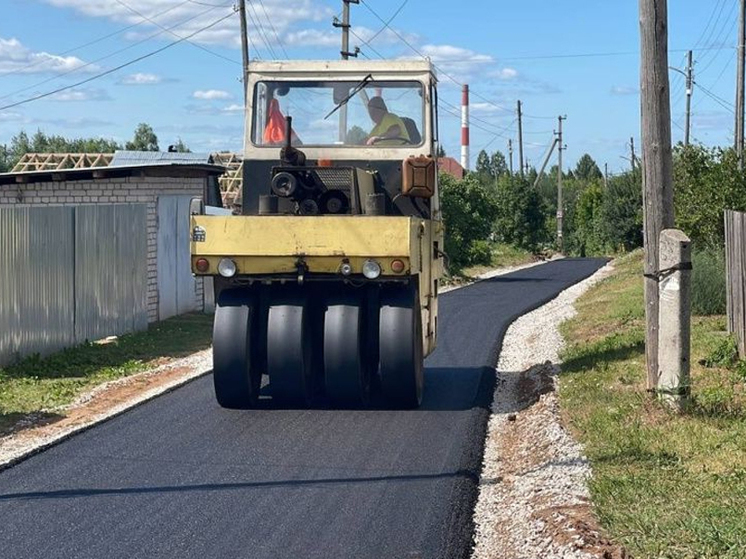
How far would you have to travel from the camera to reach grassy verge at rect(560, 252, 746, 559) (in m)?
6.45

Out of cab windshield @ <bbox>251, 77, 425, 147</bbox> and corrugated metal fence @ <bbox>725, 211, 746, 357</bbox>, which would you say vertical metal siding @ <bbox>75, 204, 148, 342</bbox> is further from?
corrugated metal fence @ <bbox>725, 211, 746, 357</bbox>

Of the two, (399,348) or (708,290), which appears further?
(708,290)

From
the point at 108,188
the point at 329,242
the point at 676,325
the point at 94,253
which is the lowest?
the point at 676,325

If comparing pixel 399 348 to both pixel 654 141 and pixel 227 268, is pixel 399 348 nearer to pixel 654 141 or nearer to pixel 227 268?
pixel 227 268

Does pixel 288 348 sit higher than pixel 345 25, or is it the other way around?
pixel 345 25

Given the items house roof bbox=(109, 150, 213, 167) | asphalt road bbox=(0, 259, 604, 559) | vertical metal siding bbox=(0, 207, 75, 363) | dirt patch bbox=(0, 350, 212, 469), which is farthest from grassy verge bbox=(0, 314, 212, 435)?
house roof bbox=(109, 150, 213, 167)

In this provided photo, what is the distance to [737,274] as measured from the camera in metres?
14.2

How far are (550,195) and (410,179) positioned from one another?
101 metres

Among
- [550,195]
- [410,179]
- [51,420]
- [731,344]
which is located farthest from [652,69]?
[550,195]

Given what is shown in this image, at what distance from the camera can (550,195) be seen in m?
111

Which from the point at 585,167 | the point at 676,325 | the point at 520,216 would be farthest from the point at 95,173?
the point at 585,167

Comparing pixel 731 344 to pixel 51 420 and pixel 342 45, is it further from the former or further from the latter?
pixel 342 45

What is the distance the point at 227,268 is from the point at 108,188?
1115 centimetres

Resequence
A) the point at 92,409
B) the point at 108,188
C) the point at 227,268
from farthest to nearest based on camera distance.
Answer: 1. the point at 108,188
2. the point at 92,409
3. the point at 227,268
